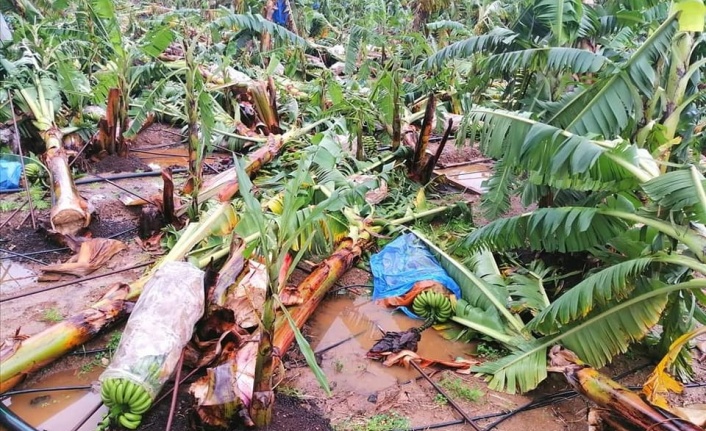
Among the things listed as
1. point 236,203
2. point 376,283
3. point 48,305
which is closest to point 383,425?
point 376,283

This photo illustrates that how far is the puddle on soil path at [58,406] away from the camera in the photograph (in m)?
2.62

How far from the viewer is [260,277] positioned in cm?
328

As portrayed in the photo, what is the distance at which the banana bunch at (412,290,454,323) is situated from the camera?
145 inches

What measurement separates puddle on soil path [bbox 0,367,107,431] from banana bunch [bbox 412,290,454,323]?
2.28m

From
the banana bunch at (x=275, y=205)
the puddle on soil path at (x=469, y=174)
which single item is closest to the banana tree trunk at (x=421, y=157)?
the puddle on soil path at (x=469, y=174)

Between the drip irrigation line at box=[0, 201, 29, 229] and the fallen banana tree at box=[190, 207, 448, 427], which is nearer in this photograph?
the fallen banana tree at box=[190, 207, 448, 427]

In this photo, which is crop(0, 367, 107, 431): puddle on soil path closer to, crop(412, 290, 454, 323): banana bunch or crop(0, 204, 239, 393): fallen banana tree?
crop(0, 204, 239, 393): fallen banana tree

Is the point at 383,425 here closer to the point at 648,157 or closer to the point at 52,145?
the point at 648,157

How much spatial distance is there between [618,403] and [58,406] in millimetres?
3106

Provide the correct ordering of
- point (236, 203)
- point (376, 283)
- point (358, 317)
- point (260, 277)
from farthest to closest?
point (236, 203) < point (376, 283) < point (358, 317) < point (260, 277)

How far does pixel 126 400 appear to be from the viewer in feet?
7.87

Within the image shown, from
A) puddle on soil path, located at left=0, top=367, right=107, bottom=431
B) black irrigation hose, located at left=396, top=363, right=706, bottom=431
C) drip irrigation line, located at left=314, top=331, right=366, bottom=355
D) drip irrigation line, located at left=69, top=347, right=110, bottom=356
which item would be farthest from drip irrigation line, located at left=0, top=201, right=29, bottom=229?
black irrigation hose, located at left=396, top=363, right=706, bottom=431

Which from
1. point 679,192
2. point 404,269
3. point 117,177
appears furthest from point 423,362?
point 117,177

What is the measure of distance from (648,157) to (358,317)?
7.71ft
